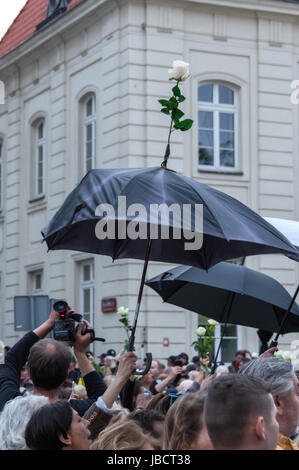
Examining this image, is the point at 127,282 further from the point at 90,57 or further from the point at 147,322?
the point at 90,57

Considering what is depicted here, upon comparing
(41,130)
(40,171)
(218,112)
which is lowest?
(40,171)

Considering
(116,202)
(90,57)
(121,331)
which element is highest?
(90,57)

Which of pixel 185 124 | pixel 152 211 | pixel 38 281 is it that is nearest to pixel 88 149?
pixel 38 281

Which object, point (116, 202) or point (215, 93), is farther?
point (215, 93)

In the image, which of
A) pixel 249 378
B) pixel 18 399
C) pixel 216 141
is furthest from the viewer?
pixel 216 141

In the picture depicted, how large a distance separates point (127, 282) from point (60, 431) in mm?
16637

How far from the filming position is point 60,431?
15.4ft

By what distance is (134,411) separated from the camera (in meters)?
5.45

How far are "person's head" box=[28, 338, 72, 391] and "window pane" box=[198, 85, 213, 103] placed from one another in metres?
17.3

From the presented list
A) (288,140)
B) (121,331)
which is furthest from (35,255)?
(288,140)

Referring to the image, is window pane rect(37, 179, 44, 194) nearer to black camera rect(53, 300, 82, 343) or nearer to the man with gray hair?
black camera rect(53, 300, 82, 343)

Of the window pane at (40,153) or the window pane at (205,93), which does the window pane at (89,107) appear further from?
the window pane at (205,93)

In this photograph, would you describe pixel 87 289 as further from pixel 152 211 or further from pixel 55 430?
A: pixel 55 430

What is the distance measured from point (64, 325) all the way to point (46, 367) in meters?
0.39
